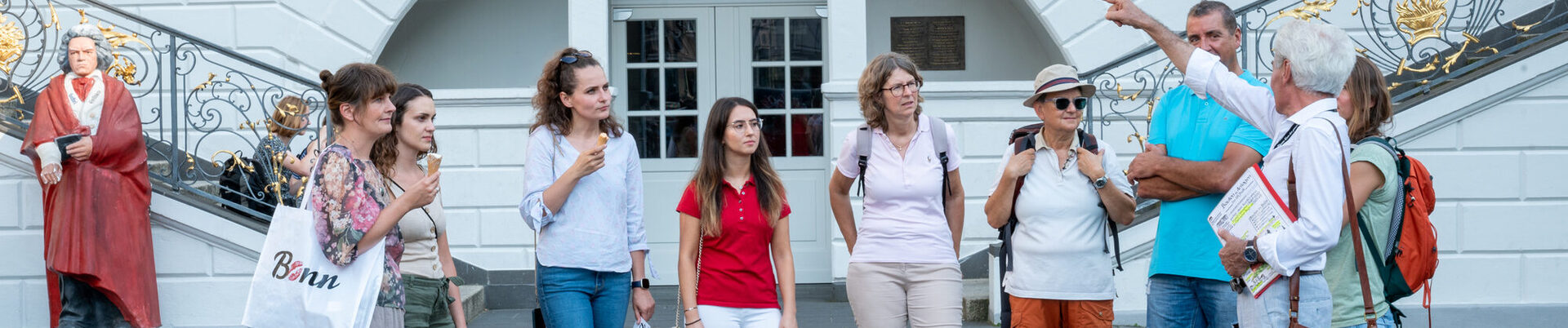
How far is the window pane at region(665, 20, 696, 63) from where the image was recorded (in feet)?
30.2

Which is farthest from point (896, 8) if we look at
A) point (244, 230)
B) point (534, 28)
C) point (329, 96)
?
point (329, 96)

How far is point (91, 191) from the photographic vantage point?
6496 mm

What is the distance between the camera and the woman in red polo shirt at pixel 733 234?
4.20m

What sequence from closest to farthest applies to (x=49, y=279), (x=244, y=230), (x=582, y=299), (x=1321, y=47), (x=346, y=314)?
(x=1321, y=47), (x=346, y=314), (x=582, y=299), (x=49, y=279), (x=244, y=230)

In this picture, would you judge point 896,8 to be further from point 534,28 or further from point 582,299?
point 582,299

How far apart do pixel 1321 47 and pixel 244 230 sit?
6.17 meters

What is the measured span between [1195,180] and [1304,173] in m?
1.01

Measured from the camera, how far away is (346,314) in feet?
10.9

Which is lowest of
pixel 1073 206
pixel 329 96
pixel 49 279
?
pixel 49 279

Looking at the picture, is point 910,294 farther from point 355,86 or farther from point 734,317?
point 355,86

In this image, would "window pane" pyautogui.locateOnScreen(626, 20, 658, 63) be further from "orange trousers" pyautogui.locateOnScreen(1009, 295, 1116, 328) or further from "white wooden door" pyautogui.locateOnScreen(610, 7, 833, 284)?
"orange trousers" pyautogui.locateOnScreen(1009, 295, 1116, 328)

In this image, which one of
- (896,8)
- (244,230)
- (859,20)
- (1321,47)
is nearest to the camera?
(1321,47)

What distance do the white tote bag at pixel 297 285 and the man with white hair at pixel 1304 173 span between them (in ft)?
7.81

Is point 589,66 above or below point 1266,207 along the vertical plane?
above
